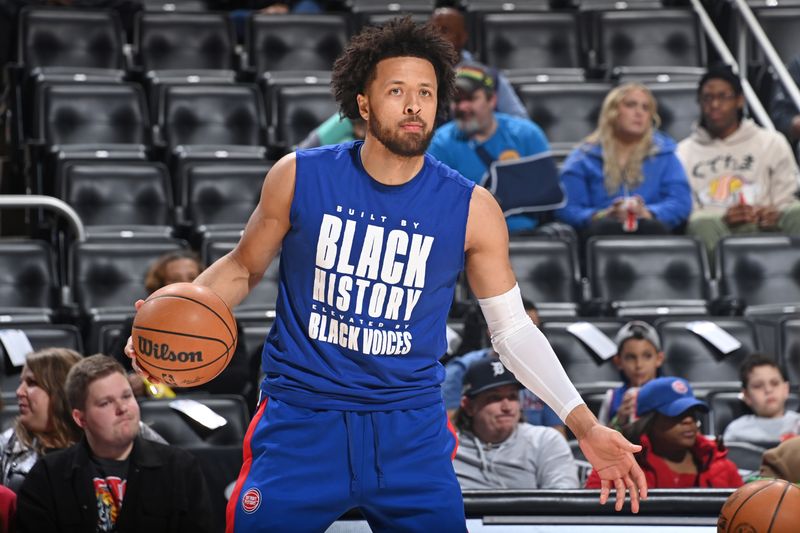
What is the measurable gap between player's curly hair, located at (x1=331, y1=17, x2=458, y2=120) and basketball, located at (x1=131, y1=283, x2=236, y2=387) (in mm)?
649

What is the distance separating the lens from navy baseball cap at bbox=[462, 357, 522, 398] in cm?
518

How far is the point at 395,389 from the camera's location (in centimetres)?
318

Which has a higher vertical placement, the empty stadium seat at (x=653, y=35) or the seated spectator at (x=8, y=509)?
the empty stadium seat at (x=653, y=35)

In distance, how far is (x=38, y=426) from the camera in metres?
4.78

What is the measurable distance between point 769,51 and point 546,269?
98.4 inches

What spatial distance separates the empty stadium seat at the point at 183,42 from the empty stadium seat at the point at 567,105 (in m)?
1.97

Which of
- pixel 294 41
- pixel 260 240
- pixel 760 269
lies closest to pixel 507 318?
pixel 260 240

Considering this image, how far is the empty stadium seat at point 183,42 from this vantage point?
8531 millimetres

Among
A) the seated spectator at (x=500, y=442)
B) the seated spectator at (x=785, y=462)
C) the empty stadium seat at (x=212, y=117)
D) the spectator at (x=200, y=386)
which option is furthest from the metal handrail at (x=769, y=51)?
the seated spectator at (x=785, y=462)

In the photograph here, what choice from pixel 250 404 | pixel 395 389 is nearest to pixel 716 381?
pixel 250 404

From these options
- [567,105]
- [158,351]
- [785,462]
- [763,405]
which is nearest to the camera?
[158,351]

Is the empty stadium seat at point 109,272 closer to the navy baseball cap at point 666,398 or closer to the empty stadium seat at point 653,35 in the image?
the navy baseball cap at point 666,398

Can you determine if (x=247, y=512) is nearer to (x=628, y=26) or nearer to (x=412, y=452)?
(x=412, y=452)

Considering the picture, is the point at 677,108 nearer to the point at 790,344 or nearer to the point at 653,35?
the point at 653,35
